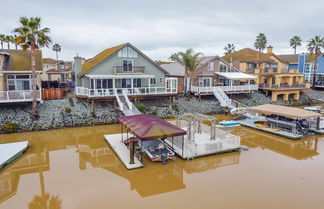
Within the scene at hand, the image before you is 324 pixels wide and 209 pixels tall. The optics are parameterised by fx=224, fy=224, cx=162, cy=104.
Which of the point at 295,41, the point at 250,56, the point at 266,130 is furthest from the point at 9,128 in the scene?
the point at 295,41

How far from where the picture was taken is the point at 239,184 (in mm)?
10469

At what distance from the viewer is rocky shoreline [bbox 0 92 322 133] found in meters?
19.1

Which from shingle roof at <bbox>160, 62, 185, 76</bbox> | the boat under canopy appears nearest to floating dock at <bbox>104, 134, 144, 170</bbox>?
the boat under canopy

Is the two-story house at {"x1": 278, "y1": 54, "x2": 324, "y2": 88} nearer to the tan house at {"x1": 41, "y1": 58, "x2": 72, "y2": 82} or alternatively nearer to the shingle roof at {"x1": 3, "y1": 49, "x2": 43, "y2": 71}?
the tan house at {"x1": 41, "y1": 58, "x2": 72, "y2": 82}

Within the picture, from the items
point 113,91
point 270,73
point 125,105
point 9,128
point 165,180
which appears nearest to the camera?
point 165,180

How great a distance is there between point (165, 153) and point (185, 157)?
1246 millimetres

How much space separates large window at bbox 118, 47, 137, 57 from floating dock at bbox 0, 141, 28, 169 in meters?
13.5

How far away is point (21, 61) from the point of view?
22438 millimetres

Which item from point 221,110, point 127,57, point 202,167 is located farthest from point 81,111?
point 221,110

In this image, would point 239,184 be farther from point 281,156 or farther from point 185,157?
point 281,156

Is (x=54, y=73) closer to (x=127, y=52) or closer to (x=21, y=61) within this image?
(x=21, y=61)

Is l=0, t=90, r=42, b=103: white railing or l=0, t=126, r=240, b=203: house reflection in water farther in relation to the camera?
l=0, t=90, r=42, b=103: white railing

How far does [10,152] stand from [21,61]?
1259 centimetres

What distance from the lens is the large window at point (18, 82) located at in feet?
70.2
